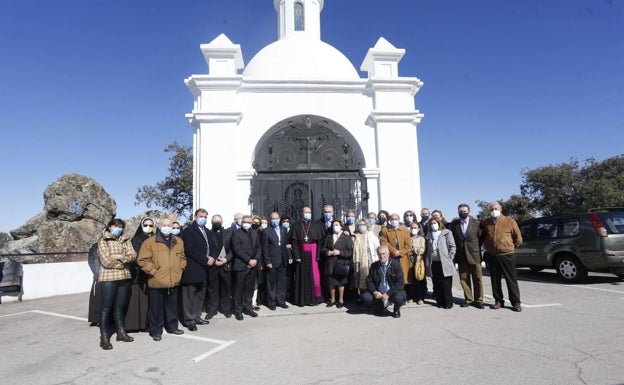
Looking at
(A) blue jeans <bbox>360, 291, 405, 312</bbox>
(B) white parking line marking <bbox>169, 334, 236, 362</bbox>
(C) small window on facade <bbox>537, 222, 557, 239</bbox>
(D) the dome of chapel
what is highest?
(D) the dome of chapel

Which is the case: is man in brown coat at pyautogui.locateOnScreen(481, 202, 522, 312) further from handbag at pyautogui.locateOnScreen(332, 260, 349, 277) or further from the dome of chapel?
the dome of chapel

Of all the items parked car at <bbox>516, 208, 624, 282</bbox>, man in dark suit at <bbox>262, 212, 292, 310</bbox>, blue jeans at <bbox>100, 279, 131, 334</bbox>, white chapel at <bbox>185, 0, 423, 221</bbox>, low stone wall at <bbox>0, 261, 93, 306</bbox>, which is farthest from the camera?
low stone wall at <bbox>0, 261, 93, 306</bbox>

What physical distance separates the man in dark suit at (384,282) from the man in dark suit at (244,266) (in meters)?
1.86

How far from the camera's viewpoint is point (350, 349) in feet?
13.2

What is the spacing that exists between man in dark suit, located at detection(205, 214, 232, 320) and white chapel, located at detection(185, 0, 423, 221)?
6.71ft

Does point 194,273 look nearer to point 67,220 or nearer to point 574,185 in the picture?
point 67,220

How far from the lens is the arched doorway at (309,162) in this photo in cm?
873

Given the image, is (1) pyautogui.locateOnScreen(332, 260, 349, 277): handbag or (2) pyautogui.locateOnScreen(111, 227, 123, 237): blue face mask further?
(1) pyautogui.locateOnScreen(332, 260, 349, 277): handbag

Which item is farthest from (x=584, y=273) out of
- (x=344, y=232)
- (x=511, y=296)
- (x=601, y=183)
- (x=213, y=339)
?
(x=601, y=183)

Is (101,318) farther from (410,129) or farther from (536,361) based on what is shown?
(410,129)

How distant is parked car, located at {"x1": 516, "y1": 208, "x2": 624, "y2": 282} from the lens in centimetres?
747

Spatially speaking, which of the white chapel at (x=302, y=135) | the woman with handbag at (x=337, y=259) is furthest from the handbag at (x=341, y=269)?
the white chapel at (x=302, y=135)

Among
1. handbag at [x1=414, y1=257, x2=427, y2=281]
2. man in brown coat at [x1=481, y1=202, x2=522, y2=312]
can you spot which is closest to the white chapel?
handbag at [x1=414, y1=257, x2=427, y2=281]

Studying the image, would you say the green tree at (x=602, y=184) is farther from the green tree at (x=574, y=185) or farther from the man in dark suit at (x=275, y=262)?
Answer: the man in dark suit at (x=275, y=262)
